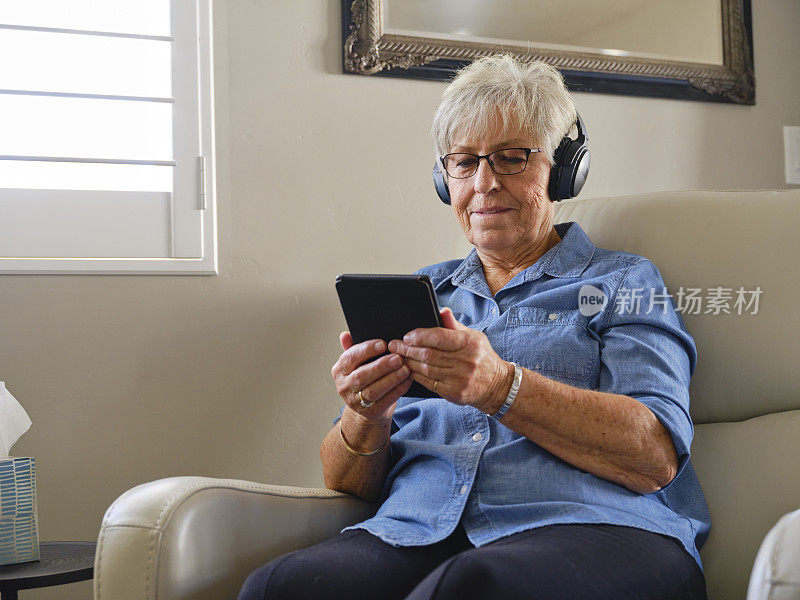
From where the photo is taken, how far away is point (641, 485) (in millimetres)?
954

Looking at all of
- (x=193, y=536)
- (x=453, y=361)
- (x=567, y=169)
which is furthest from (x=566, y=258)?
(x=193, y=536)

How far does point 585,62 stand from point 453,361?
106cm

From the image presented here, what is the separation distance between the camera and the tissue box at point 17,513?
107 centimetres

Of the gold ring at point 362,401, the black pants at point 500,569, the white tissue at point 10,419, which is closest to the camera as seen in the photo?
the black pants at point 500,569

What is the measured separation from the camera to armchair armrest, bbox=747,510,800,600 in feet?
1.86

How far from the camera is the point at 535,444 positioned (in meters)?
0.99

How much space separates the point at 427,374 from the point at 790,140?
1.35 metres

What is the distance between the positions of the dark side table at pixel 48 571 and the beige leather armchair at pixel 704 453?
178 mm

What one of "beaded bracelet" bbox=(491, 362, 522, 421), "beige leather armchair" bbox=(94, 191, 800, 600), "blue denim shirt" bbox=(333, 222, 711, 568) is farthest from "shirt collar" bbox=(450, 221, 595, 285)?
"beaded bracelet" bbox=(491, 362, 522, 421)

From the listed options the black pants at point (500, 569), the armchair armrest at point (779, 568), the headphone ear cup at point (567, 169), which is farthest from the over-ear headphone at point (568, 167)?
the armchair armrest at point (779, 568)

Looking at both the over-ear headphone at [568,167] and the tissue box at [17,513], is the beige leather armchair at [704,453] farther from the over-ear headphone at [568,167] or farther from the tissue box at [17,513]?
the tissue box at [17,513]

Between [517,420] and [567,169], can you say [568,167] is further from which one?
[517,420]

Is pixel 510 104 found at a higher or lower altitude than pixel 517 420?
higher

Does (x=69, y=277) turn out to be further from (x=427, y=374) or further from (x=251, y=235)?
(x=427, y=374)
